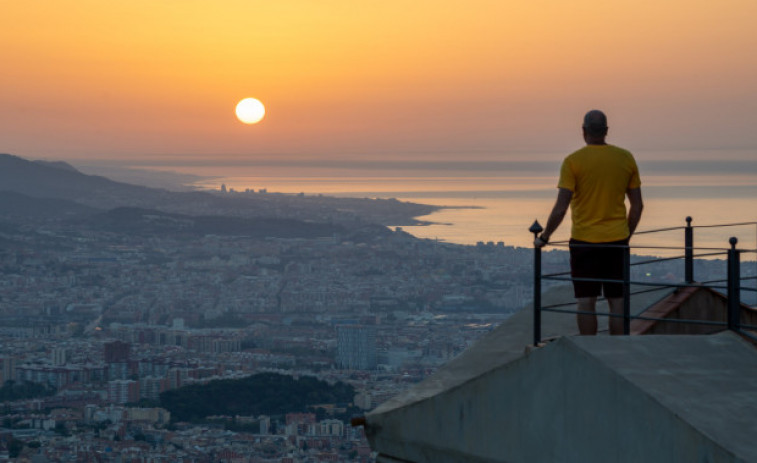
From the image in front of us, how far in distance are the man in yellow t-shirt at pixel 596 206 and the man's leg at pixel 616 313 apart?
4.7 inches

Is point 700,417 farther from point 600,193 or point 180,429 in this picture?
point 180,429

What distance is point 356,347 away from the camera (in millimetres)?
54188

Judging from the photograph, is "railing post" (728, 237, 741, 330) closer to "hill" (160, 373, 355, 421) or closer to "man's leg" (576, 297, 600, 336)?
"man's leg" (576, 297, 600, 336)

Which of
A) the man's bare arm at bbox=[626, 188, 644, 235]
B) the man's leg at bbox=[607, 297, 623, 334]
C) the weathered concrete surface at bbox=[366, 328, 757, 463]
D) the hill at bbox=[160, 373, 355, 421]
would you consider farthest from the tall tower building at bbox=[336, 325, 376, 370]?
the man's bare arm at bbox=[626, 188, 644, 235]

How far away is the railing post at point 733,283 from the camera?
7229 mm

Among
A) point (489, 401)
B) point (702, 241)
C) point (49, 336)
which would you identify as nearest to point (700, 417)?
point (489, 401)

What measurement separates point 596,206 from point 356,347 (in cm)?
4673

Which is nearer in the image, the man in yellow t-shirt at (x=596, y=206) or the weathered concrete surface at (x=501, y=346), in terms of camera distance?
the man in yellow t-shirt at (x=596, y=206)

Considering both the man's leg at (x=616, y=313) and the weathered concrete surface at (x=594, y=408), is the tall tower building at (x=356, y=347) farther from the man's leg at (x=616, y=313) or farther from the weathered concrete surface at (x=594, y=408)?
the weathered concrete surface at (x=594, y=408)

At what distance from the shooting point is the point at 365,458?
108 feet

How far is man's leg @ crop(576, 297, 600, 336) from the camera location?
26.2 feet

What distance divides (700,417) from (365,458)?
27.1m

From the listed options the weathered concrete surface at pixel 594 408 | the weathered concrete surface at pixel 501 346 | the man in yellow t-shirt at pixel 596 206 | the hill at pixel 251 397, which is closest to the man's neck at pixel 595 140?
the man in yellow t-shirt at pixel 596 206

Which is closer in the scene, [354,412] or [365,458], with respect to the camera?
[365,458]
